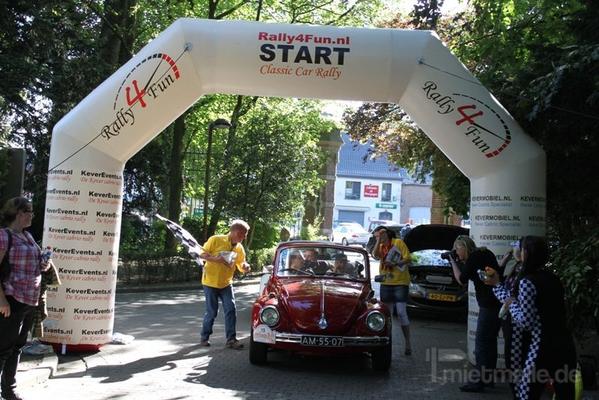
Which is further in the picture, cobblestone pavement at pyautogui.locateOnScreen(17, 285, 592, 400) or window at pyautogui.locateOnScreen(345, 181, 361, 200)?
window at pyautogui.locateOnScreen(345, 181, 361, 200)

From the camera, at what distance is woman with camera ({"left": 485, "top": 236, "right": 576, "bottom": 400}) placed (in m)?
5.16

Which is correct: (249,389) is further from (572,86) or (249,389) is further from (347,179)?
(347,179)

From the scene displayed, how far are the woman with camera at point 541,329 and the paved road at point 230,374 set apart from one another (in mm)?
1943

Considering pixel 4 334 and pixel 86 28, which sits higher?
pixel 86 28

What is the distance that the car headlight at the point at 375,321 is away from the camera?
25.5 ft

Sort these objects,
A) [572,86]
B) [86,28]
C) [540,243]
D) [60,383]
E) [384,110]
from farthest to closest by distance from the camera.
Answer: [384,110]
[86,28]
[572,86]
[60,383]
[540,243]

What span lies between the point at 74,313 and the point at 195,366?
5.42 ft

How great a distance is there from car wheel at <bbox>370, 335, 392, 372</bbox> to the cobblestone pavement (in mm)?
108

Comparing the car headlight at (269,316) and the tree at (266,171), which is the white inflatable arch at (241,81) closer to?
the car headlight at (269,316)

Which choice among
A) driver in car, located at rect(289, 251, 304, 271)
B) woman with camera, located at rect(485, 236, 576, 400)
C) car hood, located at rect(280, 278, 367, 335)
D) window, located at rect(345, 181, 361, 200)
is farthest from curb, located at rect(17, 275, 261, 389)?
window, located at rect(345, 181, 361, 200)

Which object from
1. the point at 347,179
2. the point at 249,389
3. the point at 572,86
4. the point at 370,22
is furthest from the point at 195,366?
the point at 347,179

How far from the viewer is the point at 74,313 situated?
320 inches

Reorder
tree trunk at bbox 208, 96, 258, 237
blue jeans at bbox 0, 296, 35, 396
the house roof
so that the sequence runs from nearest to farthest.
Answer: blue jeans at bbox 0, 296, 35, 396 < tree trunk at bbox 208, 96, 258, 237 < the house roof

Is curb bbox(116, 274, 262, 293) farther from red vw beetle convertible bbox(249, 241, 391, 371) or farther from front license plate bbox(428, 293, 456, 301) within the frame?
red vw beetle convertible bbox(249, 241, 391, 371)
